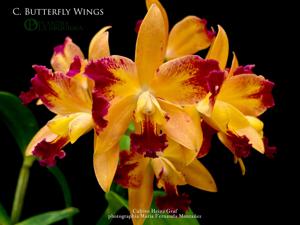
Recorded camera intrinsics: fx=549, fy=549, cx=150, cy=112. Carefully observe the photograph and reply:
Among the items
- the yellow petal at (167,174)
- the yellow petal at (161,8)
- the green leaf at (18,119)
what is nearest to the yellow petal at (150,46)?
the yellow petal at (161,8)

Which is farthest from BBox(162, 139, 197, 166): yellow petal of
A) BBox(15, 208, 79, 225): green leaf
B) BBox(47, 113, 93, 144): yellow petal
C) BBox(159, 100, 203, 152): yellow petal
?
BBox(15, 208, 79, 225): green leaf

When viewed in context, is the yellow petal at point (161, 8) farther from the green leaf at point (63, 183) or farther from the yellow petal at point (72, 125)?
the green leaf at point (63, 183)

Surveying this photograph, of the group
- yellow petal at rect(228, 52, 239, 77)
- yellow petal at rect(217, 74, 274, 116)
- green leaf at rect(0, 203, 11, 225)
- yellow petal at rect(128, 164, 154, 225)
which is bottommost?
green leaf at rect(0, 203, 11, 225)

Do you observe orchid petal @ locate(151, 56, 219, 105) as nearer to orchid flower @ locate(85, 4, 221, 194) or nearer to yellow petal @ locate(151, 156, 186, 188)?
orchid flower @ locate(85, 4, 221, 194)

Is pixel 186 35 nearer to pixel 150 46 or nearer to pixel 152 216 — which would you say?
pixel 150 46

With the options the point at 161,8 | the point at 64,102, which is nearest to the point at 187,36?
the point at 161,8
